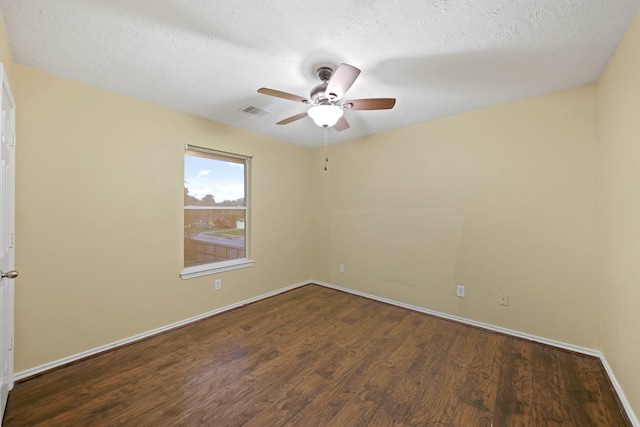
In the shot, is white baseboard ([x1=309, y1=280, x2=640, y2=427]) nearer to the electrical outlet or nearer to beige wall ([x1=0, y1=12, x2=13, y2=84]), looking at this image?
the electrical outlet

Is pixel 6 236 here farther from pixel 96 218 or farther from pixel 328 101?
pixel 328 101

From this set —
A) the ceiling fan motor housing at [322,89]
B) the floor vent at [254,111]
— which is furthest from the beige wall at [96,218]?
the ceiling fan motor housing at [322,89]

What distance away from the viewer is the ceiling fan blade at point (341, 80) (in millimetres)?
1539

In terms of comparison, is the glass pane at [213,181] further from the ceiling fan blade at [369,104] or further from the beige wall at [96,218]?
the ceiling fan blade at [369,104]

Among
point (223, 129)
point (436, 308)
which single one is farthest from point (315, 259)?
point (223, 129)

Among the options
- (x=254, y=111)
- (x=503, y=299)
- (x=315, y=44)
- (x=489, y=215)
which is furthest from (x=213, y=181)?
(x=503, y=299)

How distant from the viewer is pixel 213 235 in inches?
128

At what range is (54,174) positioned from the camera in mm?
2039

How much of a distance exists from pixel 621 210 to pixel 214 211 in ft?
12.2

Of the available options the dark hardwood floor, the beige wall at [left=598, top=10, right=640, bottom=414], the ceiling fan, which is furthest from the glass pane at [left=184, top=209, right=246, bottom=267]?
the beige wall at [left=598, top=10, right=640, bottom=414]

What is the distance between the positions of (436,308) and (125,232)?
135 inches

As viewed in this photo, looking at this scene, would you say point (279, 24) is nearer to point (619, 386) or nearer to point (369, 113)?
point (369, 113)

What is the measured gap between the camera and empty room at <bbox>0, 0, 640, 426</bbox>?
60.9 inches

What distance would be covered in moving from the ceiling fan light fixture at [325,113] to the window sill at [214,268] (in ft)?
7.18
